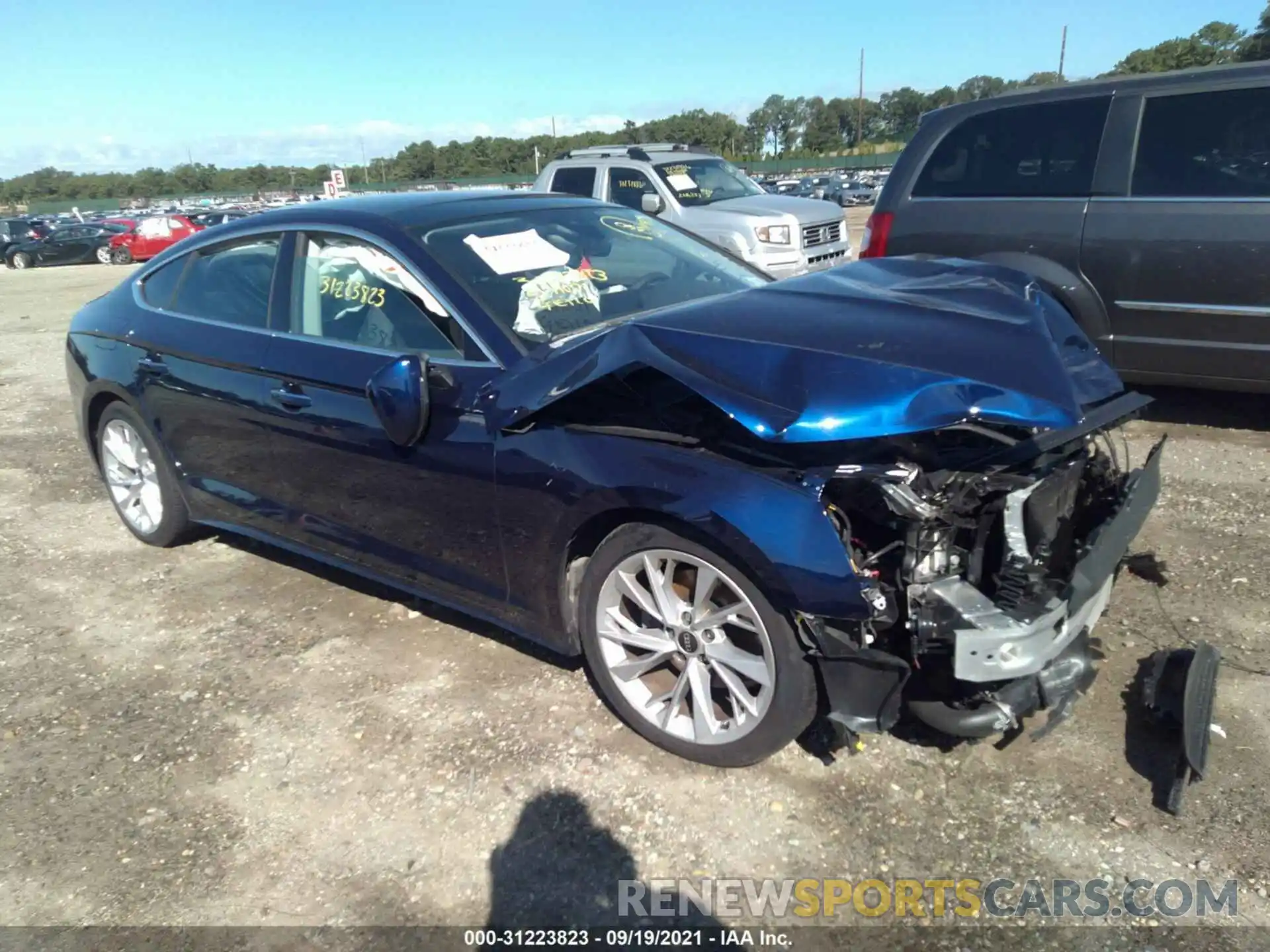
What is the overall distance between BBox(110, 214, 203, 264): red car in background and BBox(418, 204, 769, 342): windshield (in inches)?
998

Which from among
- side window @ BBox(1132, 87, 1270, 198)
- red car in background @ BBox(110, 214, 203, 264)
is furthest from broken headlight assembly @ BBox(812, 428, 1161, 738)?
red car in background @ BBox(110, 214, 203, 264)

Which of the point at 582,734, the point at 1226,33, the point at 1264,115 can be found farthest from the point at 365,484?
the point at 1226,33

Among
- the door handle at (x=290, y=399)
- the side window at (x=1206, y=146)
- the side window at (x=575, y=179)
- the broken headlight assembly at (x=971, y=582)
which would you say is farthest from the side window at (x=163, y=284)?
the side window at (x=575, y=179)

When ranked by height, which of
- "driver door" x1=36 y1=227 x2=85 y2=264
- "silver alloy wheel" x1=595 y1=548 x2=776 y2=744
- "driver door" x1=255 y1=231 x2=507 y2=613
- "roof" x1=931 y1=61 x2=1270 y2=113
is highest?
"roof" x1=931 y1=61 x2=1270 y2=113

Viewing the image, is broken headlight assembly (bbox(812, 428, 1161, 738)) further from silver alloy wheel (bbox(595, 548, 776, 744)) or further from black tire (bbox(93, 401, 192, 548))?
black tire (bbox(93, 401, 192, 548))

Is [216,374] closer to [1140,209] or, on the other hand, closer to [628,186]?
[1140,209]

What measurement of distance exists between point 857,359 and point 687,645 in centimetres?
100

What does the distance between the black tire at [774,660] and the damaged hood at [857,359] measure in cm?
45

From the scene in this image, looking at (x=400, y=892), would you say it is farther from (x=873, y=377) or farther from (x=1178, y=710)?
(x=1178, y=710)

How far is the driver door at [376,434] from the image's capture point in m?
3.08

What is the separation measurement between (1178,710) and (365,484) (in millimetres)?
2820

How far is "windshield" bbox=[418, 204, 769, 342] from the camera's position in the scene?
3.20 m

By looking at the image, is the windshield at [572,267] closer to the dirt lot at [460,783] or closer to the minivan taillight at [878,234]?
the dirt lot at [460,783]

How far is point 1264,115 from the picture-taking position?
4840mm
